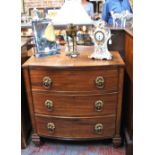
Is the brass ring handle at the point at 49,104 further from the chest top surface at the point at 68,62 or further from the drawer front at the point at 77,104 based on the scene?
the chest top surface at the point at 68,62

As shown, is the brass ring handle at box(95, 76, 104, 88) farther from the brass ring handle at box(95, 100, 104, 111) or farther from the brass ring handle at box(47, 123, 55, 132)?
the brass ring handle at box(47, 123, 55, 132)

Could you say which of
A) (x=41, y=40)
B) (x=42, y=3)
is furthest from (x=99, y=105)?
→ (x=42, y=3)

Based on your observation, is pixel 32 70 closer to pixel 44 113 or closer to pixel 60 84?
pixel 60 84

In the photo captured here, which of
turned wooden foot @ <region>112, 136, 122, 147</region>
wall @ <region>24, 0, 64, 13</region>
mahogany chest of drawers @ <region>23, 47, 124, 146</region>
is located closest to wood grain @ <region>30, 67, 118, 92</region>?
mahogany chest of drawers @ <region>23, 47, 124, 146</region>

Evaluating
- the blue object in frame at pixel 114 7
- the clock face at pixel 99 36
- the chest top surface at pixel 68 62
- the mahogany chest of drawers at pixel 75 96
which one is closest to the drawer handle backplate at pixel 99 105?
the mahogany chest of drawers at pixel 75 96

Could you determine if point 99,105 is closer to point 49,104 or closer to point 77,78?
point 77,78

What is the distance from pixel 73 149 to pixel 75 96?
452 millimetres
